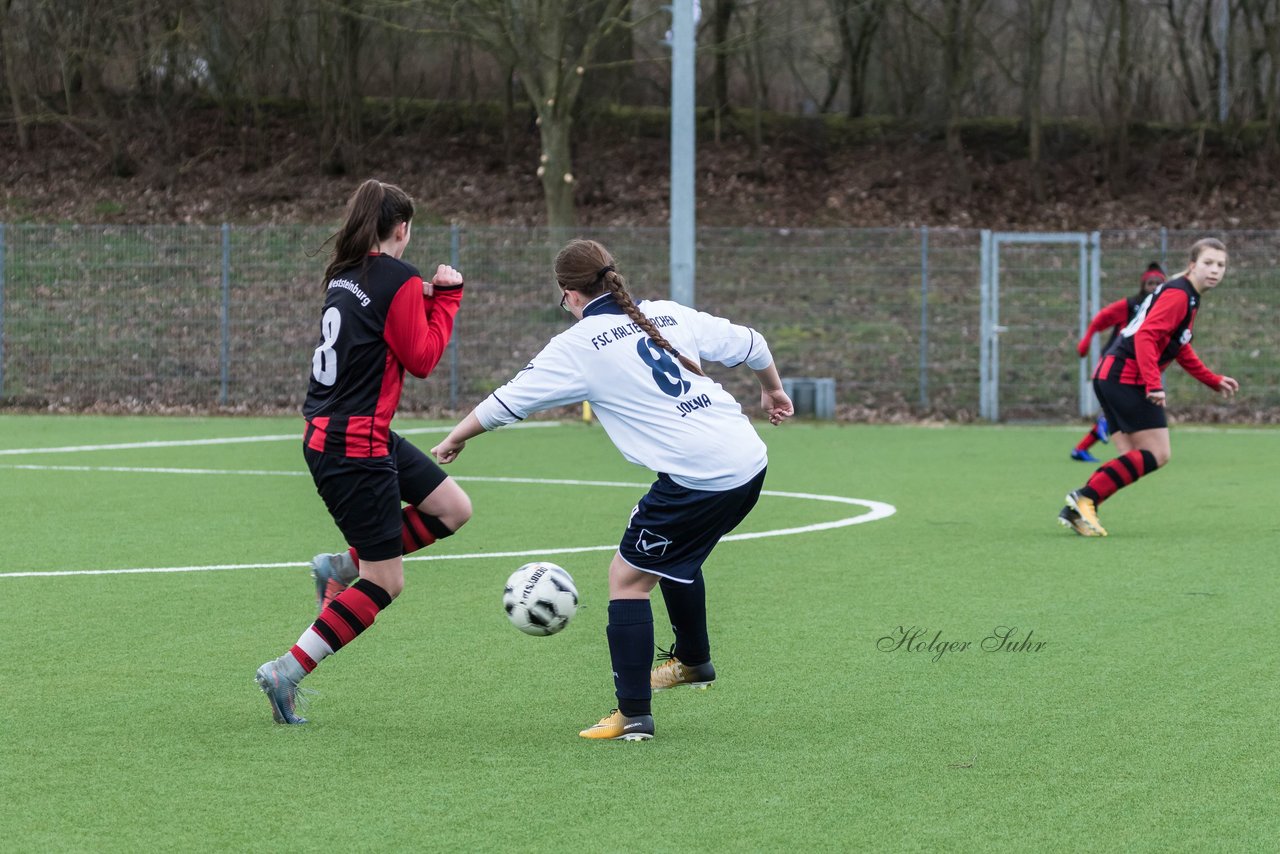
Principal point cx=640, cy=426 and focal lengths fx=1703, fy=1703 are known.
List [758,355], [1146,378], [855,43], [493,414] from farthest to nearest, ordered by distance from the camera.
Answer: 1. [855,43]
2. [1146,378]
3. [758,355]
4. [493,414]

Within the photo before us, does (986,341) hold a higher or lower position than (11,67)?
lower

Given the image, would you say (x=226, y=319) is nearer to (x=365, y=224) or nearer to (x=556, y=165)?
(x=556, y=165)

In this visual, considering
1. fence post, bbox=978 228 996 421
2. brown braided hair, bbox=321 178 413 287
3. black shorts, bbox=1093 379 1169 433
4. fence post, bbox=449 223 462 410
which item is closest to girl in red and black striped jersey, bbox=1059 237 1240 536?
black shorts, bbox=1093 379 1169 433

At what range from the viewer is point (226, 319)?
21.4 m

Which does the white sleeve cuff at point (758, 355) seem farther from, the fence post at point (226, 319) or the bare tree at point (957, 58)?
the bare tree at point (957, 58)

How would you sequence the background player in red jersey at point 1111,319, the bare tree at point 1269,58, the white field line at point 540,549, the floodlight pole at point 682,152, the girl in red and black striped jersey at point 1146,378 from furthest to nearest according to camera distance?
the bare tree at point 1269,58
the floodlight pole at point 682,152
the background player in red jersey at point 1111,319
the girl in red and black striped jersey at point 1146,378
the white field line at point 540,549

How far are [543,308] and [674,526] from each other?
16.2m

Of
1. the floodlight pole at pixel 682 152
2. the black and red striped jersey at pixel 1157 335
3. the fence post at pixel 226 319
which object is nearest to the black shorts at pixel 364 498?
the black and red striped jersey at pixel 1157 335

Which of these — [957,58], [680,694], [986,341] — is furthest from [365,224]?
[957,58]

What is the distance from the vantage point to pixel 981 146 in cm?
2948

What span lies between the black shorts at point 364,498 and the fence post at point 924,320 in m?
15.6

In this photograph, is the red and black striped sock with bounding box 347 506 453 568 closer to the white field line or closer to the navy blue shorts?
the navy blue shorts

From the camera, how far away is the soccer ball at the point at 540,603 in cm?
575

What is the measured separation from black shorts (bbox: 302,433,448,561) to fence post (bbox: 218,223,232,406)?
16202 millimetres
